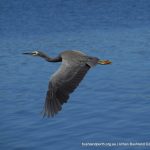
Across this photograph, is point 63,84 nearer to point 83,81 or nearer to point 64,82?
point 64,82

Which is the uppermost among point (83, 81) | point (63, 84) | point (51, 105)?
point (83, 81)

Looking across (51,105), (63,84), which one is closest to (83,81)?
(63,84)

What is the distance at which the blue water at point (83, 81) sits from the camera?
1568 cm

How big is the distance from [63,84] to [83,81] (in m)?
10.6

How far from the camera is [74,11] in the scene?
137 feet

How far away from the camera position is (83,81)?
21.3 m

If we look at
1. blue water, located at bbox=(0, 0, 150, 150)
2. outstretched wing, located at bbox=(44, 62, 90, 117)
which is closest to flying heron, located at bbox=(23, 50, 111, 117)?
outstretched wing, located at bbox=(44, 62, 90, 117)

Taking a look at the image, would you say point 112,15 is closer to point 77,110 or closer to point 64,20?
point 64,20

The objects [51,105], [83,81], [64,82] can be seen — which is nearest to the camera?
[51,105]

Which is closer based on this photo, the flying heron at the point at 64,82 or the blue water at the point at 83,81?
the flying heron at the point at 64,82

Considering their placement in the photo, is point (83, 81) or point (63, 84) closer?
point (63, 84)

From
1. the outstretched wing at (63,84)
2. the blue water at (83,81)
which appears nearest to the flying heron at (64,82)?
the outstretched wing at (63,84)

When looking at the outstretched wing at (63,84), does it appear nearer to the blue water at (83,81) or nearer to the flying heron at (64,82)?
the flying heron at (64,82)

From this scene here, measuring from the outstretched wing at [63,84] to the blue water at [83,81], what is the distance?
402 centimetres
